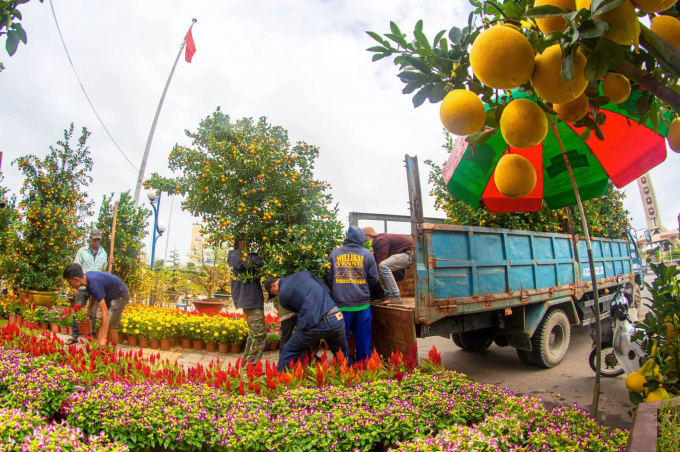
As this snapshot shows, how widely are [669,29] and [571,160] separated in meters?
3.53

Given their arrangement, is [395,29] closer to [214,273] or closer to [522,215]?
[522,215]

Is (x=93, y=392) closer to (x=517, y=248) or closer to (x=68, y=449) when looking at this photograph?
(x=68, y=449)

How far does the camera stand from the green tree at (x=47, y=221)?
28.7 feet

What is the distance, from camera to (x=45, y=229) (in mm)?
8844

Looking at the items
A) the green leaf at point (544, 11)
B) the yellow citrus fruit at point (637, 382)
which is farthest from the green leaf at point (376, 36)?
the yellow citrus fruit at point (637, 382)

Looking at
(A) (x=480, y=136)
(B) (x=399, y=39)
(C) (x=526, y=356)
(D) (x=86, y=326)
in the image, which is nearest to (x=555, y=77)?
(A) (x=480, y=136)

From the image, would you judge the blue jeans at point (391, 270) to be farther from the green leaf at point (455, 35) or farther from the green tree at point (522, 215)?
the green leaf at point (455, 35)

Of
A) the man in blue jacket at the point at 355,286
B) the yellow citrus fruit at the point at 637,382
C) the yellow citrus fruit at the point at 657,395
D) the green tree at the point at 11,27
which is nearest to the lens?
the green tree at the point at 11,27

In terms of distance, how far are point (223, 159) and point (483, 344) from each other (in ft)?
18.2

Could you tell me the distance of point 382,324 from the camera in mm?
4711

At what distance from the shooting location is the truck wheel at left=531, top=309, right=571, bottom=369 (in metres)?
5.38

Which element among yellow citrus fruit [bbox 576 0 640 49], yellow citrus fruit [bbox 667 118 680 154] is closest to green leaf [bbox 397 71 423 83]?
yellow citrus fruit [bbox 576 0 640 49]

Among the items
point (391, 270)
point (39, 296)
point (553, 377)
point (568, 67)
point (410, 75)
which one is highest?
point (410, 75)

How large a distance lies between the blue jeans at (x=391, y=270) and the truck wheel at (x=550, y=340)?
221 centimetres
